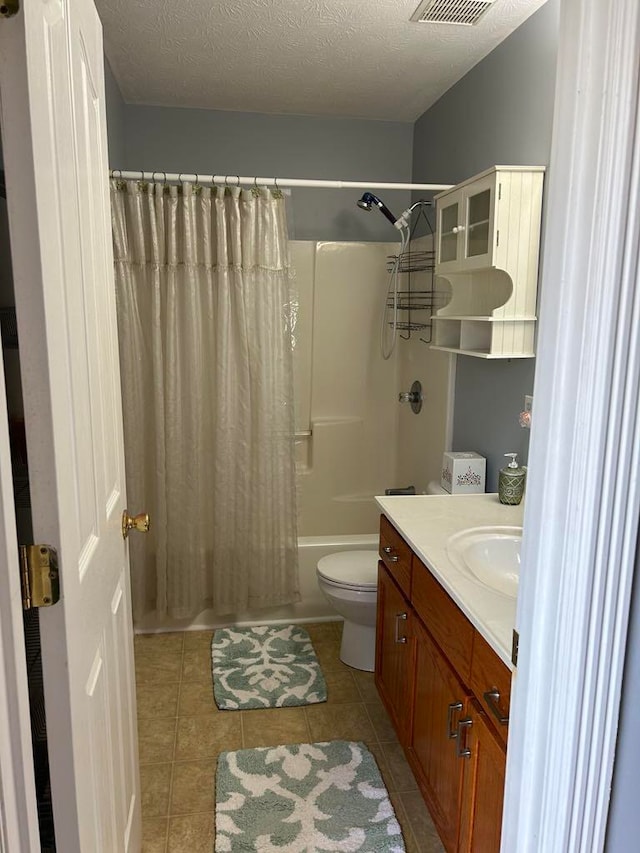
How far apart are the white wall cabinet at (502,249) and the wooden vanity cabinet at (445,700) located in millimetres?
757

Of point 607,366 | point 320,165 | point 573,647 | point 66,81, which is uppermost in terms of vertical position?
point 320,165

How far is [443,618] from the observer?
1682mm

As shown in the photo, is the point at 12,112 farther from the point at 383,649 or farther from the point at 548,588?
the point at 383,649

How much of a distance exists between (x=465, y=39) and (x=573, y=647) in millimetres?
2233

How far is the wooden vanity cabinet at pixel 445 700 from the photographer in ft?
4.56

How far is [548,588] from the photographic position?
893mm

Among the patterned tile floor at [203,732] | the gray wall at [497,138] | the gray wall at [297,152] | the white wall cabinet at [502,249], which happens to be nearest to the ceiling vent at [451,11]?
the gray wall at [497,138]

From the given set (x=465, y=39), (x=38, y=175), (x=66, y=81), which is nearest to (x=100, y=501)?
(x=38, y=175)

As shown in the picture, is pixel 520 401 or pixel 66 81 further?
pixel 520 401

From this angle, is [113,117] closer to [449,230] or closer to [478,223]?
[449,230]

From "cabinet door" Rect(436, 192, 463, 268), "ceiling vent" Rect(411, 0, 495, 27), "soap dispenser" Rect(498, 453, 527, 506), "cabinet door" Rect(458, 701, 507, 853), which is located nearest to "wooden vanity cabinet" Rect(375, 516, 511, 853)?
"cabinet door" Rect(458, 701, 507, 853)

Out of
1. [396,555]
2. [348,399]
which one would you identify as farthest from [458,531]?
[348,399]

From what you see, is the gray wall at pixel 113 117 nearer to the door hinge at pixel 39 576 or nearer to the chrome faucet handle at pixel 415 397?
the chrome faucet handle at pixel 415 397

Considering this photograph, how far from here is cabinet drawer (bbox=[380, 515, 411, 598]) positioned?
6.56 feet
